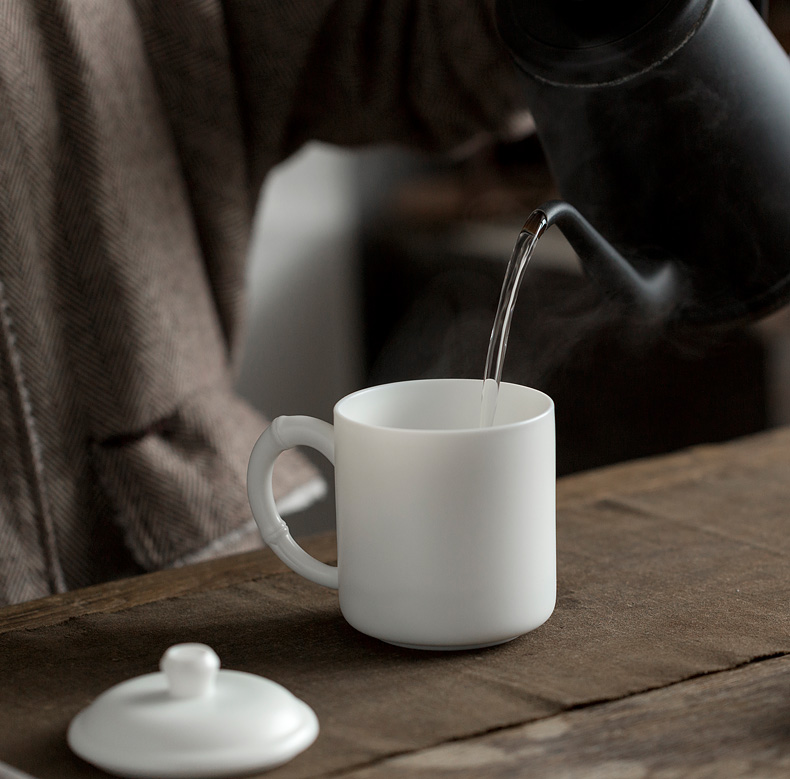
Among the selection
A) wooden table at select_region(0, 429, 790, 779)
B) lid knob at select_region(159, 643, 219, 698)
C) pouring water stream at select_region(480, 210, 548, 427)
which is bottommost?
wooden table at select_region(0, 429, 790, 779)

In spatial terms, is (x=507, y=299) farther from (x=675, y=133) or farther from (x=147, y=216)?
(x=147, y=216)

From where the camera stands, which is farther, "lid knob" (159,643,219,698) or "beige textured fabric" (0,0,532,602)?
"beige textured fabric" (0,0,532,602)

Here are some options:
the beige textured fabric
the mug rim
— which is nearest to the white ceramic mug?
the mug rim

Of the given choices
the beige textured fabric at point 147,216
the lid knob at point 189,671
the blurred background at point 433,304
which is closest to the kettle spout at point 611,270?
the lid knob at point 189,671

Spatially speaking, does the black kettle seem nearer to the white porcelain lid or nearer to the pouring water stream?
the pouring water stream

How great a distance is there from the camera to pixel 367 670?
55 cm

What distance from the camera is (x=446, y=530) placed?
545 mm

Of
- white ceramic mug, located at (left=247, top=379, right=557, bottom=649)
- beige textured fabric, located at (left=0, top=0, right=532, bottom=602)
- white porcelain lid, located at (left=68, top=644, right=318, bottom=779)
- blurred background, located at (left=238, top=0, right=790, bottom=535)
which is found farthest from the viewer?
blurred background, located at (left=238, top=0, right=790, bottom=535)

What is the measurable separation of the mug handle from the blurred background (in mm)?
1214

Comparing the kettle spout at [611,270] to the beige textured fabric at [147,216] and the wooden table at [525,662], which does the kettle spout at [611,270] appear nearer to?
the wooden table at [525,662]

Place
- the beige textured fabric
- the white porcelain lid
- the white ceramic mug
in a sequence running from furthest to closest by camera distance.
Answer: the beige textured fabric, the white ceramic mug, the white porcelain lid

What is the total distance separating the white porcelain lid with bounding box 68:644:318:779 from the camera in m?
0.44

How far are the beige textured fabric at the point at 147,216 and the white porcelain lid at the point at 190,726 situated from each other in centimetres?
46

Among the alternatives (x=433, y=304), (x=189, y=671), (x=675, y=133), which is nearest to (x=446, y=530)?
(x=189, y=671)
